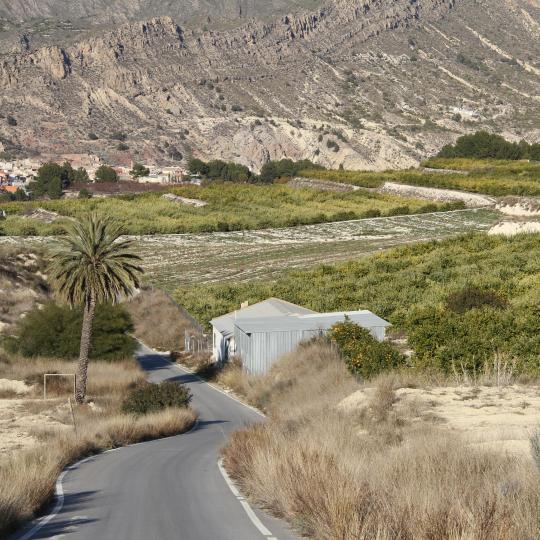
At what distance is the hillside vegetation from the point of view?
28.4 m

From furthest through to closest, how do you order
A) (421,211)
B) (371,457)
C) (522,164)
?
(522,164) → (421,211) → (371,457)

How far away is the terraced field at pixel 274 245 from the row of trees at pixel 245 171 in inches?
2906

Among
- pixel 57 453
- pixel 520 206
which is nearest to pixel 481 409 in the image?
pixel 57 453

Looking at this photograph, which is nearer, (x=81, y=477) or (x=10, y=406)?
(x=81, y=477)

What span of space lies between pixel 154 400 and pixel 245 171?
6076 inches

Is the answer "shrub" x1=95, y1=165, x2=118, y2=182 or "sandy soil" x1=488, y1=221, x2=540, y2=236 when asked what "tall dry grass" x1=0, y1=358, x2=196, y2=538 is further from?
"shrub" x1=95, y1=165, x2=118, y2=182

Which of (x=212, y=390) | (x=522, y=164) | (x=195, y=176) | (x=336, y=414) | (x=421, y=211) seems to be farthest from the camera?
(x=195, y=176)

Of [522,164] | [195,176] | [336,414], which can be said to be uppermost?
[195,176]

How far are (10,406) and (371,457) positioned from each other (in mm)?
24347

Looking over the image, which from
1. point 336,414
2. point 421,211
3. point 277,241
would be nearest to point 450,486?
point 336,414

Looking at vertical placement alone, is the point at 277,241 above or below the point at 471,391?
above

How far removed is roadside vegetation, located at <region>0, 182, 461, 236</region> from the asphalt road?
3063 inches

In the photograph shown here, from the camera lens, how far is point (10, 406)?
3616 centimetres

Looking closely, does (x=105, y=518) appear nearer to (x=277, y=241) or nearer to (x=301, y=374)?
(x=301, y=374)
